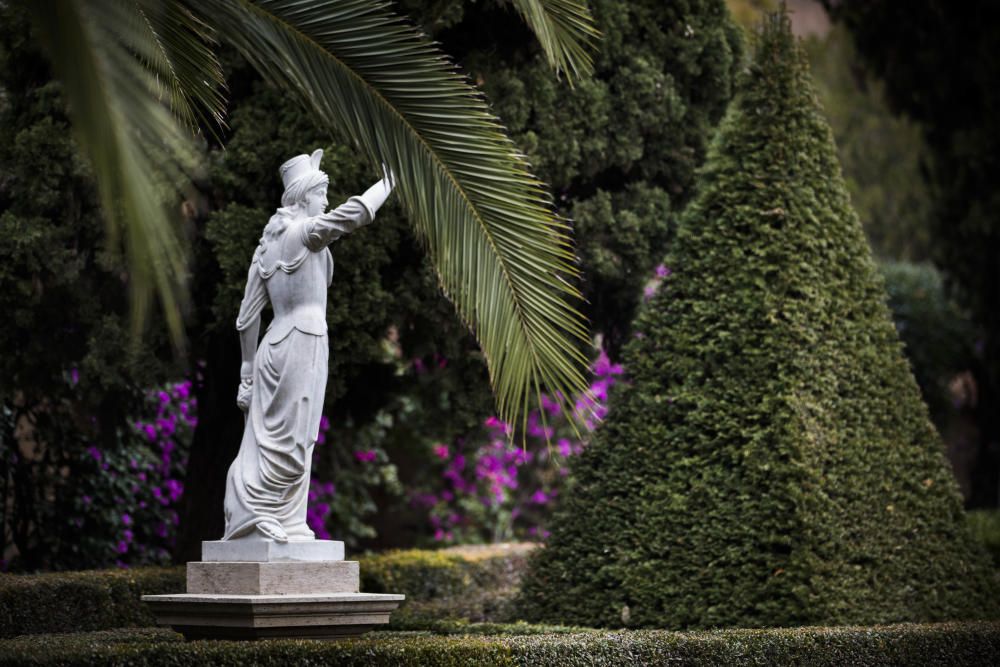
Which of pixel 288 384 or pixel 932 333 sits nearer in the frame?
pixel 288 384

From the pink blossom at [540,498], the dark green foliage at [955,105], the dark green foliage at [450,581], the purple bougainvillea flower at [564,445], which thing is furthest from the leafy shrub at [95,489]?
the dark green foliage at [955,105]

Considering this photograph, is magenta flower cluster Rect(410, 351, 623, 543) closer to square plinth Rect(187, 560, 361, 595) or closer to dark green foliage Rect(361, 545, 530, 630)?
dark green foliage Rect(361, 545, 530, 630)

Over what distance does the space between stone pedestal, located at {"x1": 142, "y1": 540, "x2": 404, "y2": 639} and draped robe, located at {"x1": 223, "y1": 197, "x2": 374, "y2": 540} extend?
0.49ft

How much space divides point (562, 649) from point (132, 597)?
3605 mm

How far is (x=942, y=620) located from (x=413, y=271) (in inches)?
171

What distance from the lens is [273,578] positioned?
6133mm

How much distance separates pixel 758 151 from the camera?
340 inches

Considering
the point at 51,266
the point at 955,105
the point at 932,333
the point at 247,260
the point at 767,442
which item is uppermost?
the point at 955,105

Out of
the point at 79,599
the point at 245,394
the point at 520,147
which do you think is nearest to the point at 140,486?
the point at 79,599

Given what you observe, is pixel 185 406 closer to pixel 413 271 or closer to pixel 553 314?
pixel 413 271

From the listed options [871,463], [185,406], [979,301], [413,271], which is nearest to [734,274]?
[871,463]

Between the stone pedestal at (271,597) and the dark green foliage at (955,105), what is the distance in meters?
14.3

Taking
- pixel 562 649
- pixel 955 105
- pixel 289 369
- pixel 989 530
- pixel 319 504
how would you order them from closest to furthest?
1. pixel 562 649
2. pixel 289 369
3. pixel 989 530
4. pixel 319 504
5. pixel 955 105

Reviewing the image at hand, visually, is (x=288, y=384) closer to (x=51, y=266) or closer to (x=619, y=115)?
(x=51, y=266)
